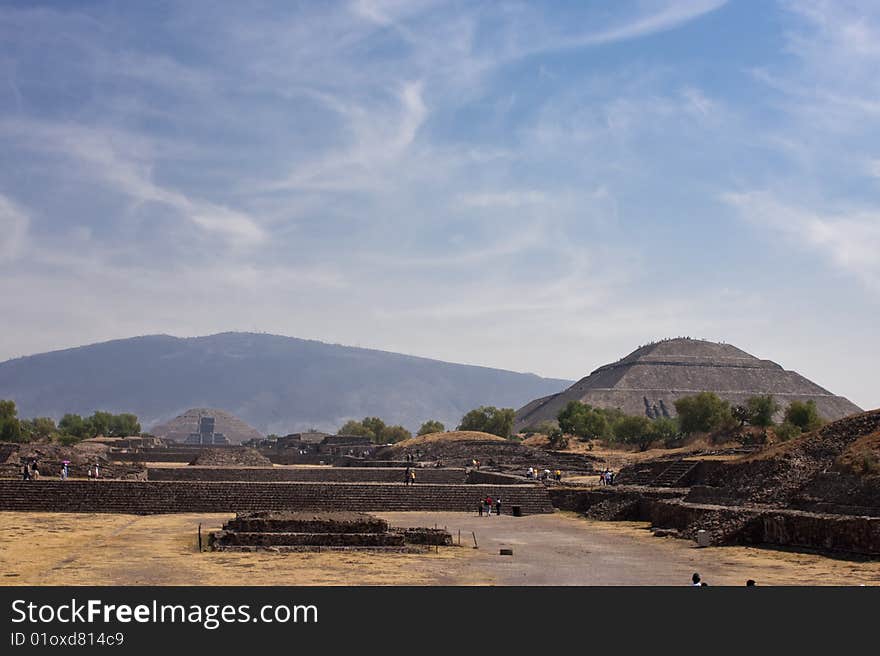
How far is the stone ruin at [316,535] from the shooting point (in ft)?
81.1

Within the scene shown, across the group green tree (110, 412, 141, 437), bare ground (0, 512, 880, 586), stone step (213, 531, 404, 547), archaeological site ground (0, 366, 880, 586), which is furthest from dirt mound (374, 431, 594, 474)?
green tree (110, 412, 141, 437)

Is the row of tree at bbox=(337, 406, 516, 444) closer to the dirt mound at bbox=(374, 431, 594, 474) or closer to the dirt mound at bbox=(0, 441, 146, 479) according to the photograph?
the dirt mound at bbox=(374, 431, 594, 474)

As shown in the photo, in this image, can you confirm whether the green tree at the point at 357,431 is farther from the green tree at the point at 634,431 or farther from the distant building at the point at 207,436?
the green tree at the point at 634,431

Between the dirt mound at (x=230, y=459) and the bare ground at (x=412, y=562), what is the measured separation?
25.8 m

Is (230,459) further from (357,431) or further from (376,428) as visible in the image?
(357,431)

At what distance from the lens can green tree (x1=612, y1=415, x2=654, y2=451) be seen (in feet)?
253

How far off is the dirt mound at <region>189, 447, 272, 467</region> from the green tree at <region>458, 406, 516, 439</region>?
40658 mm

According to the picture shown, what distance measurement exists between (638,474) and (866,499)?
20546mm

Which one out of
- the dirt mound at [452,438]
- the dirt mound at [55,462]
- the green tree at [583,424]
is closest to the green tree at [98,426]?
the dirt mound at [452,438]

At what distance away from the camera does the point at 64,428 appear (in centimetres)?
12056

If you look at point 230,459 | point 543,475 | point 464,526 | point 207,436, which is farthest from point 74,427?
Answer: point 464,526

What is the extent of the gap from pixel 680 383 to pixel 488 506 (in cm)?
11322
